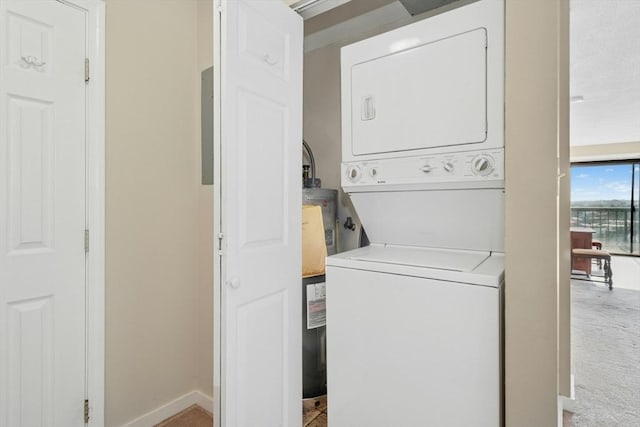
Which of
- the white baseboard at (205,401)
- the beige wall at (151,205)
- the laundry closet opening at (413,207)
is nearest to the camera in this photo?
the laundry closet opening at (413,207)

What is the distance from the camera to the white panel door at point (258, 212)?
1295mm

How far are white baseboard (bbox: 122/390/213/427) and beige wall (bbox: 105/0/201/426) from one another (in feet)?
0.11

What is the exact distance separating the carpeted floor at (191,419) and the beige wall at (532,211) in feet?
5.59

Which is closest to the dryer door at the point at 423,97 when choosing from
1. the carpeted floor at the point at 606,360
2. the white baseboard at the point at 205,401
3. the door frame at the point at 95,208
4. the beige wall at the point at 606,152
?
the door frame at the point at 95,208

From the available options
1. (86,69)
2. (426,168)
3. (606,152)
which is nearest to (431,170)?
(426,168)

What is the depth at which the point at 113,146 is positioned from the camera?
1.76 meters

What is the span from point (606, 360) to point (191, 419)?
11.2 feet

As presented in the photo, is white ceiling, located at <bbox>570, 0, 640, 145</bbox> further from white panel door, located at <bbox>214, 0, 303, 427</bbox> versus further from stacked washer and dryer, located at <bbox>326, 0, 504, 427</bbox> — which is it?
white panel door, located at <bbox>214, 0, 303, 427</bbox>

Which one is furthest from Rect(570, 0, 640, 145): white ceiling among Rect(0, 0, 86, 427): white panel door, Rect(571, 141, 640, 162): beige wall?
Rect(0, 0, 86, 427): white panel door

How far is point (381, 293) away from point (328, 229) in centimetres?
93

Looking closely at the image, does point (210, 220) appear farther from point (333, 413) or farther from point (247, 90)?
point (333, 413)

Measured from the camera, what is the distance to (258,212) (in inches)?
57.2

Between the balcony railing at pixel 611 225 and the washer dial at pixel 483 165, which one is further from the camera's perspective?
the balcony railing at pixel 611 225

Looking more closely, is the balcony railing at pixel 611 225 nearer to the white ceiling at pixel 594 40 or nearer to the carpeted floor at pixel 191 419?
the white ceiling at pixel 594 40
